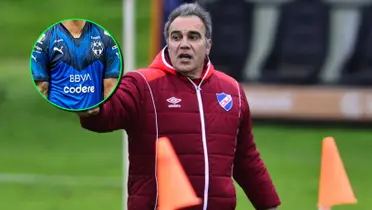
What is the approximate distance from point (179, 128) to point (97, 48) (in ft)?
1.71

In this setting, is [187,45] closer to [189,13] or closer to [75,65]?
[189,13]

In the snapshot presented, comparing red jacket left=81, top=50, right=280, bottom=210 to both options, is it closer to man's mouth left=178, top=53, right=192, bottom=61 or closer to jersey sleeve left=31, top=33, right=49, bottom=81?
man's mouth left=178, top=53, right=192, bottom=61

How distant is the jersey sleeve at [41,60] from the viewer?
4.97 m

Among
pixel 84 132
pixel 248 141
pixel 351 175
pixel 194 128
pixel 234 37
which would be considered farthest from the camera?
pixel 84 132

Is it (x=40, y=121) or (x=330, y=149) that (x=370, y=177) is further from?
(x=330, y=149)

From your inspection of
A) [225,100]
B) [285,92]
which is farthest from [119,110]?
[285,92]

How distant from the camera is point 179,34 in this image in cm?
536

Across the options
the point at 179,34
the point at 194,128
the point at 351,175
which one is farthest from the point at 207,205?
the point at 351,175

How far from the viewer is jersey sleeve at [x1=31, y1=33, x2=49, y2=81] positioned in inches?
196

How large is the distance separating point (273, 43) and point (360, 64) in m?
0.94

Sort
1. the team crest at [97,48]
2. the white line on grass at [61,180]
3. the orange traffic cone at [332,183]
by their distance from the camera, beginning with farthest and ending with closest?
the white line on grass at [61,180] → the orange traffic cone at [332,183] → the team crest at [97,48]

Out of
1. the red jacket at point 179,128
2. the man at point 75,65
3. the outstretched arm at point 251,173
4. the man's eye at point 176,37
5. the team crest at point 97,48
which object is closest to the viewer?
the man at point 75,65

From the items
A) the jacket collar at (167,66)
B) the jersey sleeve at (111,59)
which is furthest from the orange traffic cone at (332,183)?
the jersey sleeve at (111,59)

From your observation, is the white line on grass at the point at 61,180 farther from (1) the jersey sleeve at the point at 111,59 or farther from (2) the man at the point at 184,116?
(1) the jersey sleeve at the point at 111,59
